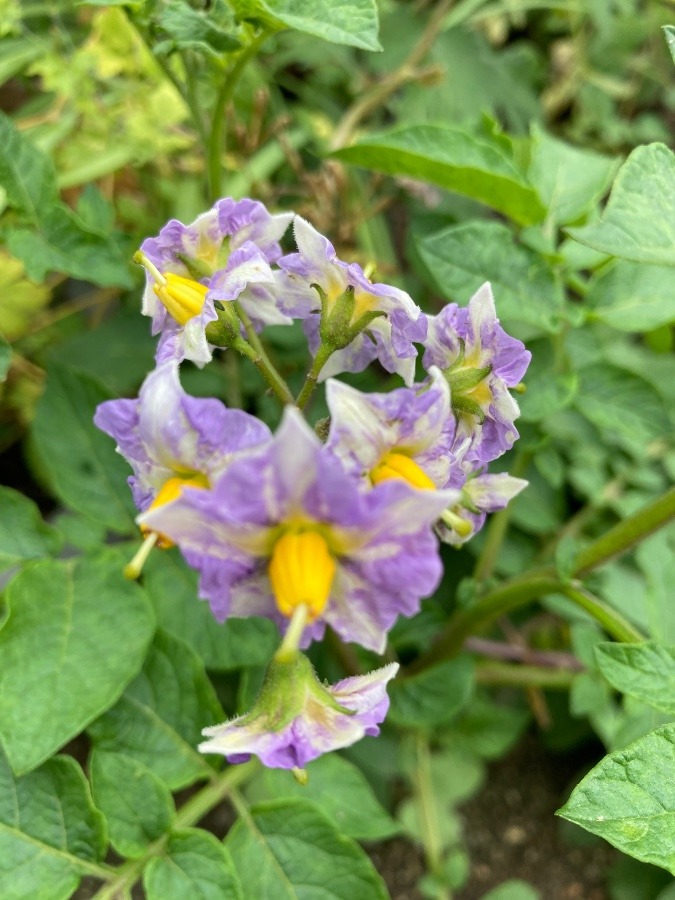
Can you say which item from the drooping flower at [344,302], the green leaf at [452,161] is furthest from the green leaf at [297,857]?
the green leaf at [452,161]

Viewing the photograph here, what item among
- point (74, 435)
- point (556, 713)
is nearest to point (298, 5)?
point (74, 435)

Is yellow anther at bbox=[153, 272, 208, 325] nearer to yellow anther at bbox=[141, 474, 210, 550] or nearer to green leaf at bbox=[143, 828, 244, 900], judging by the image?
yellow anther at bbox=[141, 474, 210, 550]

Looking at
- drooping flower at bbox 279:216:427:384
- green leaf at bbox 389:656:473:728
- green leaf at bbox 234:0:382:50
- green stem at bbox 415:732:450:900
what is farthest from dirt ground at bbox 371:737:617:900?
green leaf at bbox 234:0:382:50

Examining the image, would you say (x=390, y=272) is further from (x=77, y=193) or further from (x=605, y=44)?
(x=605, y=44)

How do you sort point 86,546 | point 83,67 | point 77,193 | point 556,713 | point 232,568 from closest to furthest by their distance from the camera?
point 232,568 → point 86,546 → point 83,67 → point 556,713 → point 77,193

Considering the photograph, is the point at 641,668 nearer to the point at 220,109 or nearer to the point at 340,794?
the point at 340,794

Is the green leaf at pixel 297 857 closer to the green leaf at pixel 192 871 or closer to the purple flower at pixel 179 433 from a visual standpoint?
the green leaf at pixel 192 871
